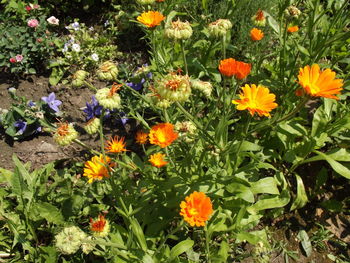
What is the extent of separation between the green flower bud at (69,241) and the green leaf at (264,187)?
4.21 ft

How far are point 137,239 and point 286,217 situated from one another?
1.63 m

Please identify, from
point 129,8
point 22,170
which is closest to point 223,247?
point 22,170

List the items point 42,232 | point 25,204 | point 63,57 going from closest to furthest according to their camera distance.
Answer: point 25,204 < point 42,232 < point 63,57

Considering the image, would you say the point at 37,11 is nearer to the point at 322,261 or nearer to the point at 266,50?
the point at 266,50

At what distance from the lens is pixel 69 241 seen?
1814 millimetres

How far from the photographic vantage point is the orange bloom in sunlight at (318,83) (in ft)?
5.69

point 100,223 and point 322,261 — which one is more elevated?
point 100,223

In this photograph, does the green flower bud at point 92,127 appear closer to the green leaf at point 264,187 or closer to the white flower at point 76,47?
the green leaf at point 264,187

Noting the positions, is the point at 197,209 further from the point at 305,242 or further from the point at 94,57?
the point at 94,57

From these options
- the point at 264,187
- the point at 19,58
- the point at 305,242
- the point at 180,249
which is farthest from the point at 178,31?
the point at 19,58

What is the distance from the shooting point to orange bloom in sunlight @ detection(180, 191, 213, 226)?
169 cm

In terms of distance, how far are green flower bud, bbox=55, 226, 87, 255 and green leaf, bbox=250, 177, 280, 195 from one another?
1284mm

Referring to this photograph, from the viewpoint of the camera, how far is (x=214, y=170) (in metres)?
2.23

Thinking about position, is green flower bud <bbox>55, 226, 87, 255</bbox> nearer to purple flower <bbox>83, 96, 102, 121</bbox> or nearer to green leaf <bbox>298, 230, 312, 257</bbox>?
purple flower <bbox>83, 96, 102, 121</bbox>
